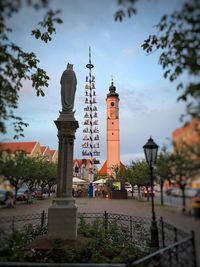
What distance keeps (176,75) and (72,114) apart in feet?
18.5

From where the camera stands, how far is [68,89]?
8.66m

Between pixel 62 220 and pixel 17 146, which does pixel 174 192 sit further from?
pixel 62 220

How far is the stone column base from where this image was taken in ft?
23.9

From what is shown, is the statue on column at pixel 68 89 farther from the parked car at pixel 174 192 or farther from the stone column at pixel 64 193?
the parked car at pixel 174 192

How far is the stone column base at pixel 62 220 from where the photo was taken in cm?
729

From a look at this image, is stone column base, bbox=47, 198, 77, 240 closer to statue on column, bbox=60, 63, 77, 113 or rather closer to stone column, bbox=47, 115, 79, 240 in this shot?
stone column, bbox=47, 115, 79, 240

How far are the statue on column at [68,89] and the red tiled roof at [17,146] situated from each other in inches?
153

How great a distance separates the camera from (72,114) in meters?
8.51

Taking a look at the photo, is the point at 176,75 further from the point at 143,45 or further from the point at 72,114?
the point at 72,114

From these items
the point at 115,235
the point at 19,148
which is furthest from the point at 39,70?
the point at 115,235

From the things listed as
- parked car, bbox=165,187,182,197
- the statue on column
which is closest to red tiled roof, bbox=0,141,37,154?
parked car, bbox=165,187,182,197

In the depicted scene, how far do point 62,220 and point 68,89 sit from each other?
13.4 ft

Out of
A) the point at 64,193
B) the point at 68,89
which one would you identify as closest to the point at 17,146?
the point at 64,193

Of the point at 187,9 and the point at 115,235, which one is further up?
the point at 187,9
